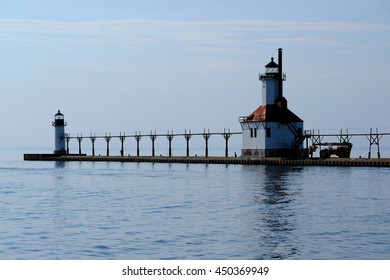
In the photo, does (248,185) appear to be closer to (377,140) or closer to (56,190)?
(56,190)

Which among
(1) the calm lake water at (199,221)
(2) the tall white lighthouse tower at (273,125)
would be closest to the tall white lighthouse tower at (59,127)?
(2) the tall white lighthouse tower at (273,125)

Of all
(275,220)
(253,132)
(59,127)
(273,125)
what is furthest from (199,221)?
(59,127)

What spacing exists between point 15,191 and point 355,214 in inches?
1169

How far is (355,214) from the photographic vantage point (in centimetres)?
3841

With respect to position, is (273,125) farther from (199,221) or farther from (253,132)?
(199,221)

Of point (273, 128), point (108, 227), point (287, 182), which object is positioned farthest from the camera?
point (273, 128)

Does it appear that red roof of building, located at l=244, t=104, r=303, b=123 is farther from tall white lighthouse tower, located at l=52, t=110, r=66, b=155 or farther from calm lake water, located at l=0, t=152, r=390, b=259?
tall white lighthouse tower, located at l=52, t=110, r=66, b=155

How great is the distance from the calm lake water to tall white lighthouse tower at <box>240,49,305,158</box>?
93.3 ft

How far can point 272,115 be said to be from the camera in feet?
294

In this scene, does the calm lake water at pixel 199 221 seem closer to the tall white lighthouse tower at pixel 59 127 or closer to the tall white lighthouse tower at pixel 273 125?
the tall white lighthouse tower at pixel 273 125

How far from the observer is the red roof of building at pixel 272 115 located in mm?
89312

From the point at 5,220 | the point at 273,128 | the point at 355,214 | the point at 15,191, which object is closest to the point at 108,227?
the point at 5,220

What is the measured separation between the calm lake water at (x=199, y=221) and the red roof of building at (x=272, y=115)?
94.0 ft

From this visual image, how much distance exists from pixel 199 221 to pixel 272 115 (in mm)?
55596
